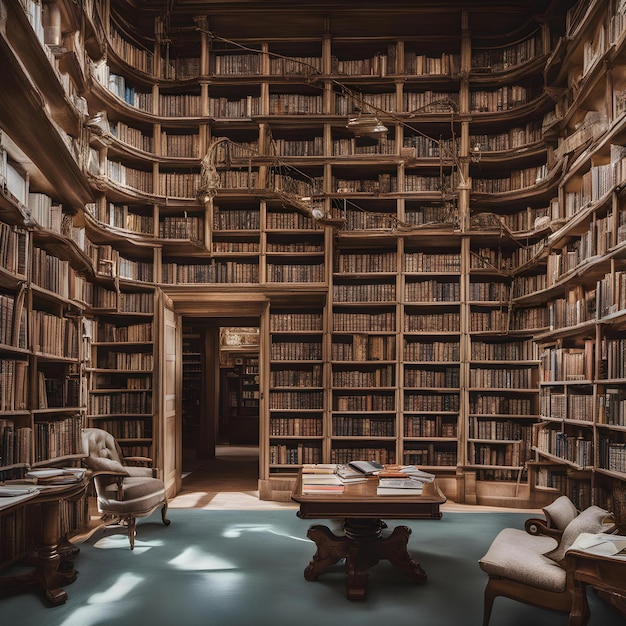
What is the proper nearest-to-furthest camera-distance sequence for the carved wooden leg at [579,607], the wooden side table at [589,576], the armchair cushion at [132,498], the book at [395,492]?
the wooden side table at [589,576] < the carved wooden leg at [579,607] < the book at [395,492] < the armchair cushion at [132,498]

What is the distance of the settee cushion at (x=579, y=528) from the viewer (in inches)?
133

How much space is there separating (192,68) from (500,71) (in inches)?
142

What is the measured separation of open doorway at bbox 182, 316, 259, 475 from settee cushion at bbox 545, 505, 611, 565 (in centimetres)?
780

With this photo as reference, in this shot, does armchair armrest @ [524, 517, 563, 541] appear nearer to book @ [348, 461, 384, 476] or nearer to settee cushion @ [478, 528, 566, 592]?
settee cushion @ [478, 528, 566, 592]

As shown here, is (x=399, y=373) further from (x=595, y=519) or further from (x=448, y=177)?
(x=595, y=519)

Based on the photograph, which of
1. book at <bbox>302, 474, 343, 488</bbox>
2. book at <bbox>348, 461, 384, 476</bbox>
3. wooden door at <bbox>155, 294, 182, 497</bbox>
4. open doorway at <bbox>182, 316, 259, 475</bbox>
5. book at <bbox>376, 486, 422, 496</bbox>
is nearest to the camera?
book at <bbox>376, 486, 422, 496</bbox>

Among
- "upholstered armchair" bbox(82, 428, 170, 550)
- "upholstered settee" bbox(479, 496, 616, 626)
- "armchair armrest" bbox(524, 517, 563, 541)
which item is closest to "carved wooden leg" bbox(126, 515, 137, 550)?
"upholstered armchair" bbox(82, 428, 170, 550)

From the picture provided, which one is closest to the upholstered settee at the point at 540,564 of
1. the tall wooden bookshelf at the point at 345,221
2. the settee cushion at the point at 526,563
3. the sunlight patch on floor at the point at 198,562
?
the settee cushion at the point at 526,563

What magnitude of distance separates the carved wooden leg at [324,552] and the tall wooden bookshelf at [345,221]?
111 inches

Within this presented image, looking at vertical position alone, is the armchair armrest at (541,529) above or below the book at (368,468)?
below

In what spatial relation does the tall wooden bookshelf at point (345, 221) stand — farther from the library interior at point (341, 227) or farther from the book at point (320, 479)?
the book at point (320, 479)

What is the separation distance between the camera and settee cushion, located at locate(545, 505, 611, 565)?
3.38 meters

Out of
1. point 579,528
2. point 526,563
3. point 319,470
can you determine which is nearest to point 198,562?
point 319,470

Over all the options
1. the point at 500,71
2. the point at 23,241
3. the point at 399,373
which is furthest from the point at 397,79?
the point at 23,241
